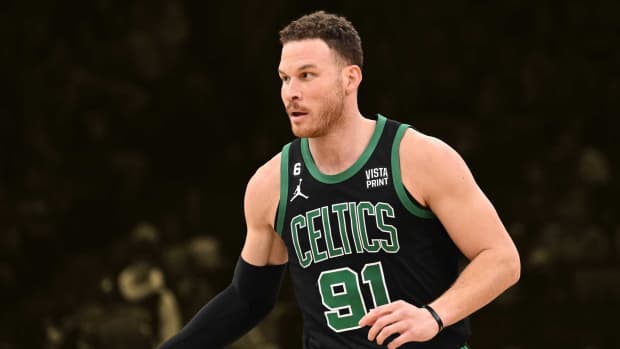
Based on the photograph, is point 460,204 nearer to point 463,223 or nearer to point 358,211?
point 463,223

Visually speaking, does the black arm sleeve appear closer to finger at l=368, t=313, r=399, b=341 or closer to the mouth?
the mouth

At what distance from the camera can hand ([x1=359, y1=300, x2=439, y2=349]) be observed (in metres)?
3.38

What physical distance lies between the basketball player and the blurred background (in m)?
6.35

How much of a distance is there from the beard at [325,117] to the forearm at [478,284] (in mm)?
674

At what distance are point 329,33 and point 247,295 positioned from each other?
105cm

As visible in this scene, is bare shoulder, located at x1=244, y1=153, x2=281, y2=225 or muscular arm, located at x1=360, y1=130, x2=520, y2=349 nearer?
muscular arm, located at x1=360, y1=130, x2=520, y2=349

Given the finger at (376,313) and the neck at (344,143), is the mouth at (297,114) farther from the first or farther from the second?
the finger at (376,313)

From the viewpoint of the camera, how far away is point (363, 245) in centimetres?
394

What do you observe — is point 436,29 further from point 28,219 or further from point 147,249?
point 28,219

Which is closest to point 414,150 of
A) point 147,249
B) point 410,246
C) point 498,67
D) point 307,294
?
point 410,246

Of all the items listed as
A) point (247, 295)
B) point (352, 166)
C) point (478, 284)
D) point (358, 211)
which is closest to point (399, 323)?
point (478, 284)

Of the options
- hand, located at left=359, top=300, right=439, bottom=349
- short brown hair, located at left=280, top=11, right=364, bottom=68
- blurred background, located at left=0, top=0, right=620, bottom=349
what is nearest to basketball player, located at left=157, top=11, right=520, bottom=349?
short brown hair, located at left=280, top=11, right=364, bottom=68

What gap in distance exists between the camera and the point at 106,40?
1102 cm

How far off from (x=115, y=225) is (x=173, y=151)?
96cm
